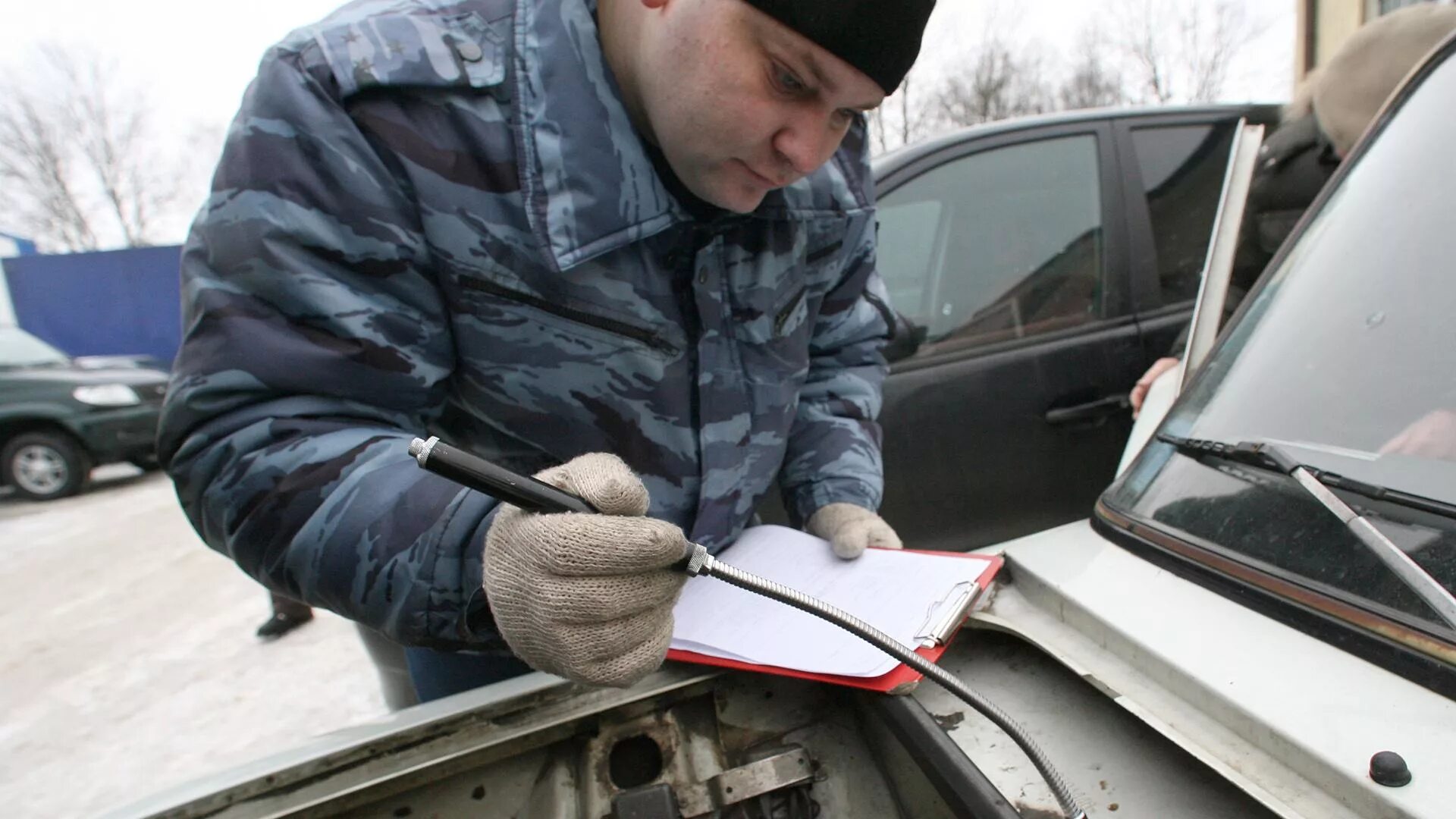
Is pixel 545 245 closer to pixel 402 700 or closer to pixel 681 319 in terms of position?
pixel 681 319

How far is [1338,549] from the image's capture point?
90 centimetres

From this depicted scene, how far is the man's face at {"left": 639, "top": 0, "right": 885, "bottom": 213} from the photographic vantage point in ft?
3.16

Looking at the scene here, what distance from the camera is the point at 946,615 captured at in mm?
1008

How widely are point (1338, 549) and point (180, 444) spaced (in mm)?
1346

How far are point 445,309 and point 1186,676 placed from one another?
99 cm

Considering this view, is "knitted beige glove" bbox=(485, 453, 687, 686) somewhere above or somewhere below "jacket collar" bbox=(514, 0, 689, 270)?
below

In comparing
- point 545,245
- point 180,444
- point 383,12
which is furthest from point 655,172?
point 180,444

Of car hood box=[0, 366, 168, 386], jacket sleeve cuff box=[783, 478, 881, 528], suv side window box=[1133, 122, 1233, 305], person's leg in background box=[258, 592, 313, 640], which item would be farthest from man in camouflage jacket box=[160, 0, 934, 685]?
car hood box=[0, 366, 168, 386]

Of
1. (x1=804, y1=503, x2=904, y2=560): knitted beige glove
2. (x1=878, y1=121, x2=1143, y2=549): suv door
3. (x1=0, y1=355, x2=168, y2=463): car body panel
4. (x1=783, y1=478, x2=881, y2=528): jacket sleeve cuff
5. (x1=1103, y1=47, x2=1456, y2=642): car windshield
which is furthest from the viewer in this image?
(x1=0, y1=355, x2=168, y2=463): car body panel

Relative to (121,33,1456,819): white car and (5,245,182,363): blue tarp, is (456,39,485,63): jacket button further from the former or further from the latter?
(5,245,182,363): blue tarp

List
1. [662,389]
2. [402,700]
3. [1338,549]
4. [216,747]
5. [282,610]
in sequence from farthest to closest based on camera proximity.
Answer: [282,610]
[216,747]
[402,700]
[662,389]
[1338,549]

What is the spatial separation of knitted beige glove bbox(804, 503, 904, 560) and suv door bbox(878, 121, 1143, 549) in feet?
3.08

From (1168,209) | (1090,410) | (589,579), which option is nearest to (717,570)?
(589,579)

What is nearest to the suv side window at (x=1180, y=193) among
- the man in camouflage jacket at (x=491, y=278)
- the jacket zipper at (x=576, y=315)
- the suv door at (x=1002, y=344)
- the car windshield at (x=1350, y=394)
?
the suv door at (x=1002, y=344)
